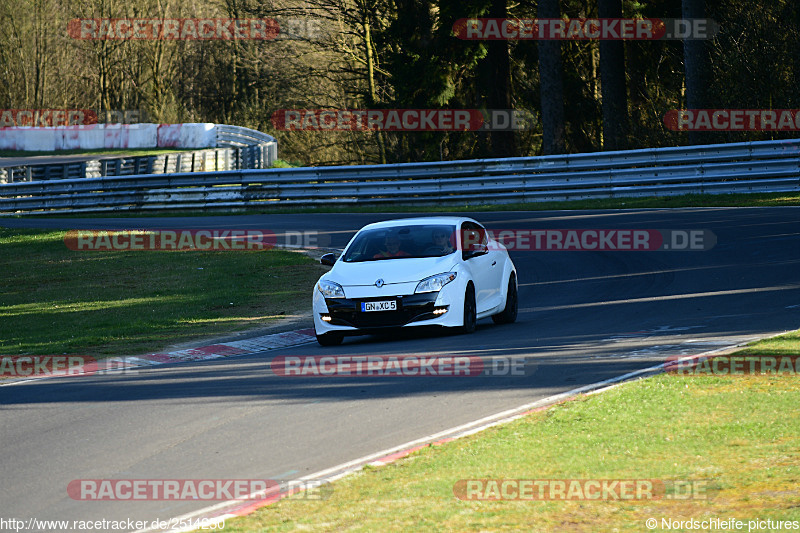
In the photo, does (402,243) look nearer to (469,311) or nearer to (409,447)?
(469,311)

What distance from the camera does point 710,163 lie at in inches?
1054

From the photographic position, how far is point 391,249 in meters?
13.4

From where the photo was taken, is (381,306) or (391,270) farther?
(391,270)

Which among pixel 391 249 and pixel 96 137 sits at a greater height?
pixel 96 137

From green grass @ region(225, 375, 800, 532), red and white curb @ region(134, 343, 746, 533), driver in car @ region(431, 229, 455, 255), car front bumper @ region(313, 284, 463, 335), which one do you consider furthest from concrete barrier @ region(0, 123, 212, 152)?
green grass @ region(225, 375, 800, 532)

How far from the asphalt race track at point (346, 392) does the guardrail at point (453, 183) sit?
885 cm

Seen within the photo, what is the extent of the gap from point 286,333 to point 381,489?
26.9 feet

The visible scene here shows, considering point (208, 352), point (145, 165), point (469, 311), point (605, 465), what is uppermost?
point (145, 165)

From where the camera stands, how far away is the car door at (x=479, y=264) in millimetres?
13133

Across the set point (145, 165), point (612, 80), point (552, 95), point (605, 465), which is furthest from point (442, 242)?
point (145, 165)

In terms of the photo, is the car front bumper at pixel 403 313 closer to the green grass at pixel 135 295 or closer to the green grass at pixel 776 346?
the green grass at pixel 135 295

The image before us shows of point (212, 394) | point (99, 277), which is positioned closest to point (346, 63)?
point (99, 277)

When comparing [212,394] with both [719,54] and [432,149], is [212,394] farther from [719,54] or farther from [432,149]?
[432,149]

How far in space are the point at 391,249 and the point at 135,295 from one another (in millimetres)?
6773
